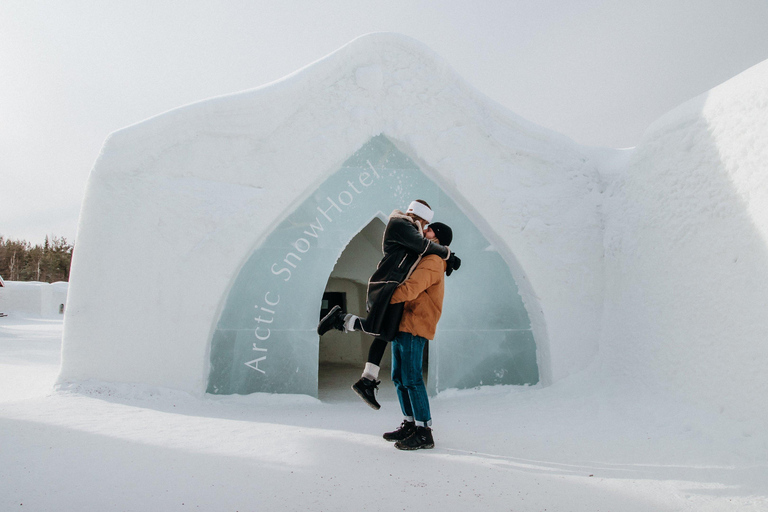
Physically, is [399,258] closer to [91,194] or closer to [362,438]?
[362,438]

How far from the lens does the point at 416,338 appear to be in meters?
2.95

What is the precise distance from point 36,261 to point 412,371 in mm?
34248

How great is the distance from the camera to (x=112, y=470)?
2363mm

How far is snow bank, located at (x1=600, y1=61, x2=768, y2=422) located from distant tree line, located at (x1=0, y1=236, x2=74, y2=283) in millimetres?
31215

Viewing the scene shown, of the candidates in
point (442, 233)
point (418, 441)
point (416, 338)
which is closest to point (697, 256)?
point (442, 233)

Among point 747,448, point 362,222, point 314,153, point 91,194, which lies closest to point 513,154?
point 362,222

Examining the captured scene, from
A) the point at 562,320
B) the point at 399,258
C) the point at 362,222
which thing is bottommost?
the point at 562,320

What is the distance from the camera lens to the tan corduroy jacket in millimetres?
2873

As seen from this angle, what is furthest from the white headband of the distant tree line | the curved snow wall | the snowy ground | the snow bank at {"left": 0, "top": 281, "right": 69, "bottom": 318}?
the distant tree line

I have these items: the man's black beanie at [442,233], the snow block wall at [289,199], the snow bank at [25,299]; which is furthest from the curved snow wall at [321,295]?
the snow bank at [25,299]

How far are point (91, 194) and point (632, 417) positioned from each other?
210 inches

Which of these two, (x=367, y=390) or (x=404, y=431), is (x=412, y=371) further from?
(x=404, y=431)

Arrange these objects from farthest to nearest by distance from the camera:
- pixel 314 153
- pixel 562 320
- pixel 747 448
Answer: pixel 562 320 < pixel 314 153 < pixel 747 448

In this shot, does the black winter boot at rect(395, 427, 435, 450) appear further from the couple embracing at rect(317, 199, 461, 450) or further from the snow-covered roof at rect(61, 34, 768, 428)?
the snow-covered roof at rect(61, 34, 768, 428)
